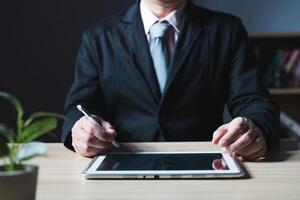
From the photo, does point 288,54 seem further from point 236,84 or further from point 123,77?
point 123,77

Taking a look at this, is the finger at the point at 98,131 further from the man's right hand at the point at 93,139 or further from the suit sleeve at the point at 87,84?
the suit sleeve at the point at 87,84

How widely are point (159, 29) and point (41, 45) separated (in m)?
1.23

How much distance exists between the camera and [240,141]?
866mm

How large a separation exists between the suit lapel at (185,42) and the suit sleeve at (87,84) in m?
0.22

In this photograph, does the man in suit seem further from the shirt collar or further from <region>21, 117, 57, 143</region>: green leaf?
<region>21, 117, 57, 143</region>: green leaf

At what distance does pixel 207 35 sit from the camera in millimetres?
1375

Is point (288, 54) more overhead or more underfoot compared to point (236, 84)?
more underfoot

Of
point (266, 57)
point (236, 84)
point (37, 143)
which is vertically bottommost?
point (266, 57)

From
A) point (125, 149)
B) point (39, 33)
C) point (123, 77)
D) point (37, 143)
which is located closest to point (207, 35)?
point (123, 77)

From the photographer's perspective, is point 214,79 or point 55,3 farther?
point 55,3

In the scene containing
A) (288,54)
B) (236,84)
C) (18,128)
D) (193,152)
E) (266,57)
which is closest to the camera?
(18,128)

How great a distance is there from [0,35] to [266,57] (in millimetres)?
1542

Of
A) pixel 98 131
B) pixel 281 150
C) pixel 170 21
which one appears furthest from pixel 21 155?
pixel 170 21

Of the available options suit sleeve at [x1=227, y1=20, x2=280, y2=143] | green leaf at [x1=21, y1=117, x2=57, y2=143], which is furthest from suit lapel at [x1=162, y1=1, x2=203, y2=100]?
green leaf at [x1=21, y1=117, x2=57, y2=143]
